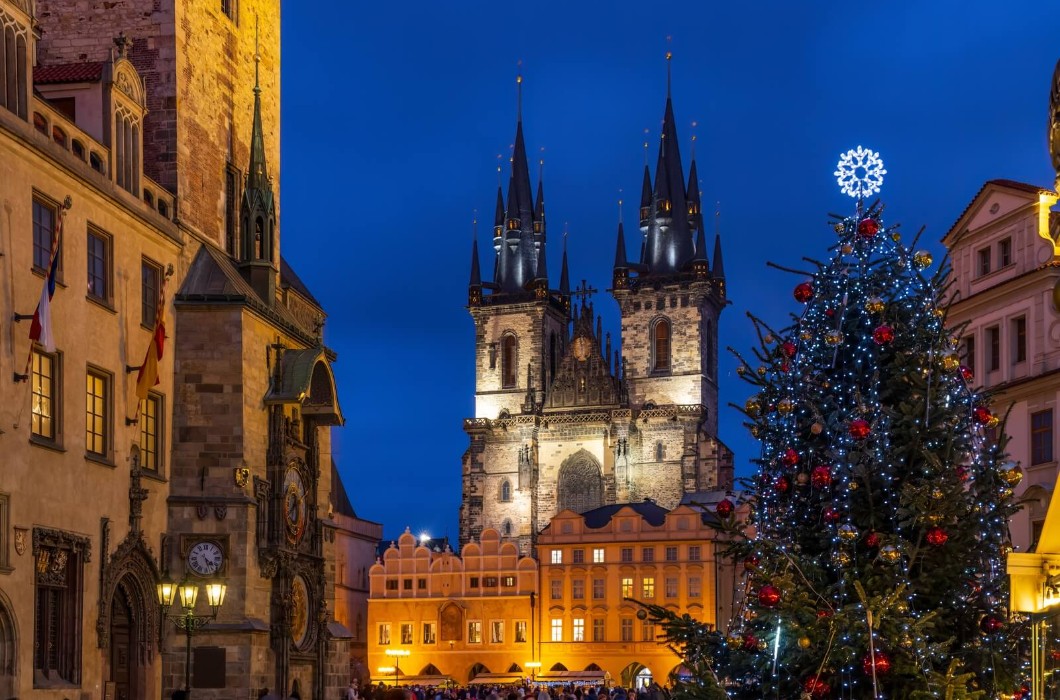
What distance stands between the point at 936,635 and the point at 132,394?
44.1 ft

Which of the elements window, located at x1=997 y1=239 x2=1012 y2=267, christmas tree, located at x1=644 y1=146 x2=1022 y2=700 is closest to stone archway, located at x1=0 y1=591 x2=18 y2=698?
christmas tree, located at x1=644 y1=146 x2=1022 y2=700

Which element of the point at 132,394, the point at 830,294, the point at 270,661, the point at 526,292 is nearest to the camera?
the point at 830,294

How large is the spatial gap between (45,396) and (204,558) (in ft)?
14.2

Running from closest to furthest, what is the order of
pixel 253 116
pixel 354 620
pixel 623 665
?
pixel 253 116, pixel 623 665, pixel 354 620

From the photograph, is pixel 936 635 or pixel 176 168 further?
pixel 176 168

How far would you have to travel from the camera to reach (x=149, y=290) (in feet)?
74.2

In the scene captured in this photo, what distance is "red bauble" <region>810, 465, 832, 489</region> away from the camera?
36.1ft

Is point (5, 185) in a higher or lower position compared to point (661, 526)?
higher

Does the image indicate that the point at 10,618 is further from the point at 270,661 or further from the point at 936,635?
the point at 936,635

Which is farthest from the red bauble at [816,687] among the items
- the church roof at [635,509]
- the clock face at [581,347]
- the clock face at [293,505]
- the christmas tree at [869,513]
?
the clock face at [581,347]

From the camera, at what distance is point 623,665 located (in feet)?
236

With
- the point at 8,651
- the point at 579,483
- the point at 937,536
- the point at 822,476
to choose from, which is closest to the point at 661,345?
the point at 579,483

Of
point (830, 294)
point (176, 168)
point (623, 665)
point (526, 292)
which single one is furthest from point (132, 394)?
point (526, 292)

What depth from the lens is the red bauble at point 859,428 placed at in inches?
429
